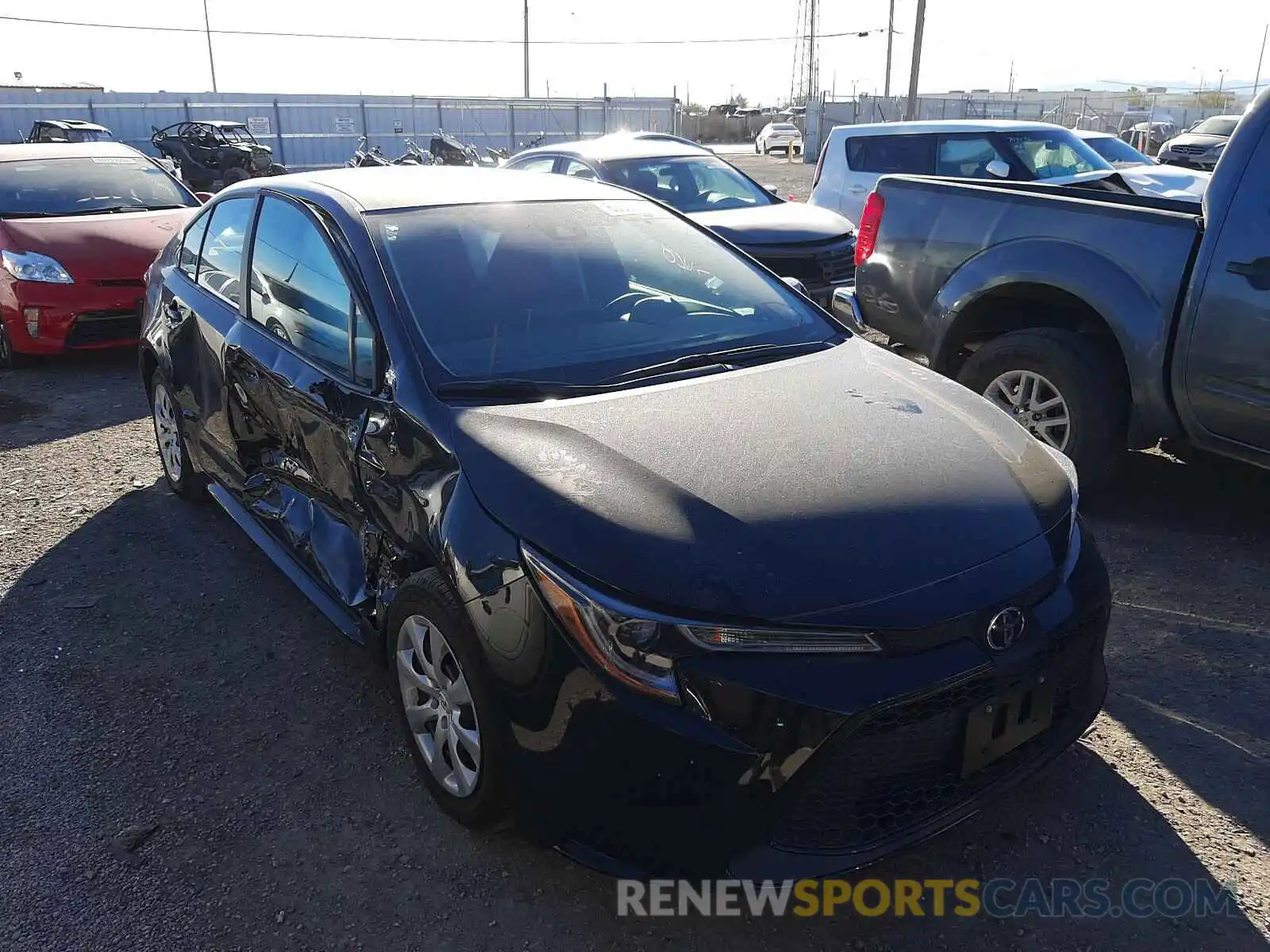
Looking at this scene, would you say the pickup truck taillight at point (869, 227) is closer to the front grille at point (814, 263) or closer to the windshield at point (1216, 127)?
the front grille at point (814, 263)

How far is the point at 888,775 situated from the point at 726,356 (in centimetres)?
146

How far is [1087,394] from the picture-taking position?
4398 mm

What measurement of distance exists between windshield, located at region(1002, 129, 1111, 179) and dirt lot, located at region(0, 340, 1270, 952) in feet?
20.5

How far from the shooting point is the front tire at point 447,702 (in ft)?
7.70

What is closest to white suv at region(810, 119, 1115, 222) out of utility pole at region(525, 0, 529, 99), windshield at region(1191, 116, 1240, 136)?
windshield at region(1191, 116, 1240, 136)

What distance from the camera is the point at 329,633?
3736 millimetres

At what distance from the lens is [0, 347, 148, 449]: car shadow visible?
6.23 meters

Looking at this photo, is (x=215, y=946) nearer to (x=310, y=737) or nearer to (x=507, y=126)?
(x=310, y=737)

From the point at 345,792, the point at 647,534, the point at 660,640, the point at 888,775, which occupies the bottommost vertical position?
the point at 345,792

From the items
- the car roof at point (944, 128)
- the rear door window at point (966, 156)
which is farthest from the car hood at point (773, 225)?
the car roof at point (944, 128)

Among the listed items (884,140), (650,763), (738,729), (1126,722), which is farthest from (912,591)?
(884,140)

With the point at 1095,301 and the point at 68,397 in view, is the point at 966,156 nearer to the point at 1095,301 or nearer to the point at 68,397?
the point at 1095,301

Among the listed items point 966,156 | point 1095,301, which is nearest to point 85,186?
point 1095,301

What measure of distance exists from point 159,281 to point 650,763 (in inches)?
150
